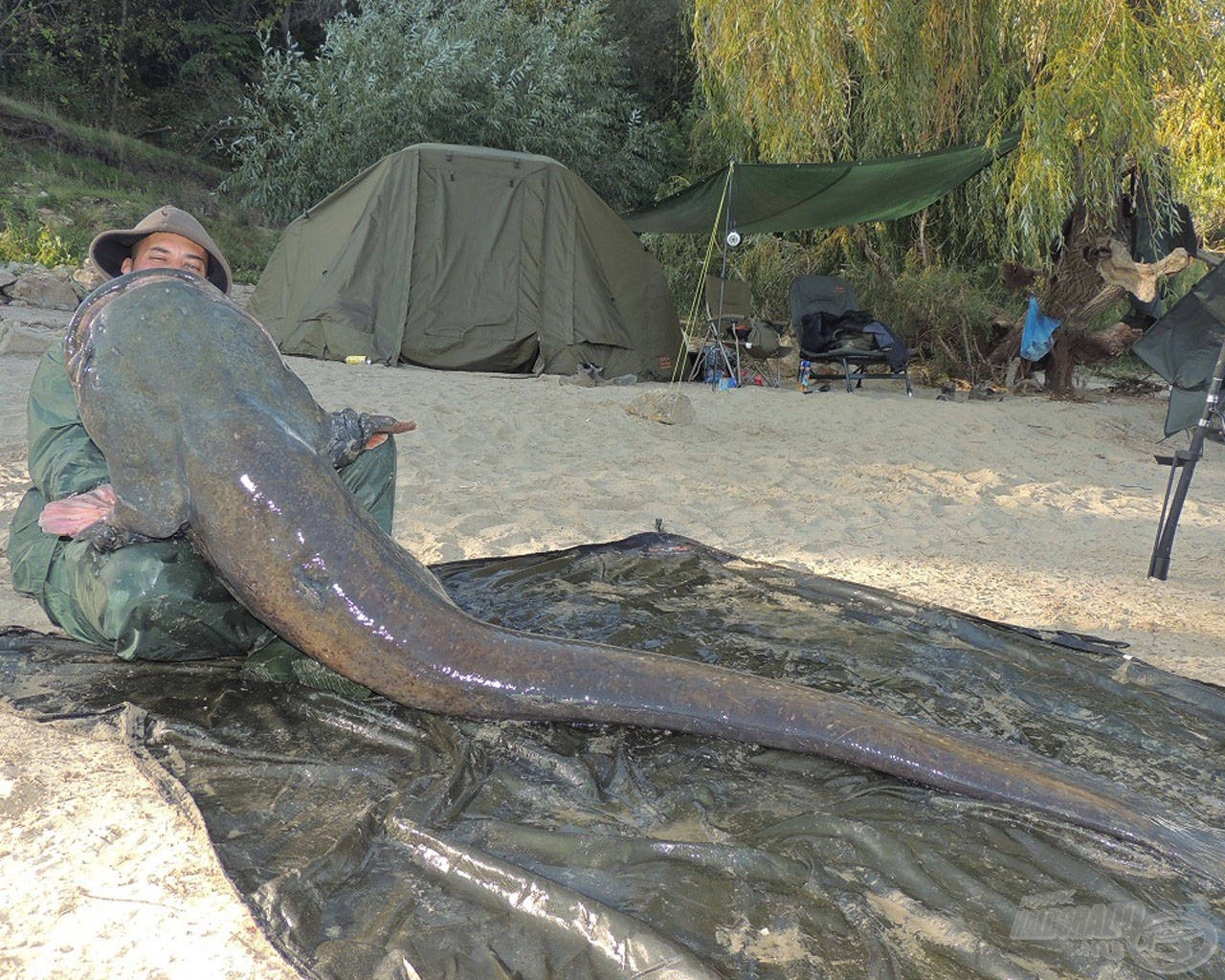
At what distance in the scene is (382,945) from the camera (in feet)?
5.31

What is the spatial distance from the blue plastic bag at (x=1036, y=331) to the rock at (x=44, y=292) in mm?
9486

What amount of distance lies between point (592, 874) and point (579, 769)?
375 millimetres

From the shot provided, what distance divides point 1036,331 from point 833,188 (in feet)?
9.25

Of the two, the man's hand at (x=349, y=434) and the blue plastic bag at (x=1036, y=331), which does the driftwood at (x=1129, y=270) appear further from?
the man's hand at (x=349, y=434)

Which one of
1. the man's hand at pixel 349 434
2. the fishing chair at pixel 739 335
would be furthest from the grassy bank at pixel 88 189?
the man's hand at pixel 349 434

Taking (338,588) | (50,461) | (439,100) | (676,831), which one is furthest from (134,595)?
(439,100)

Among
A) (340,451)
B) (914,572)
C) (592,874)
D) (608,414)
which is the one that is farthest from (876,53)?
(592,874)

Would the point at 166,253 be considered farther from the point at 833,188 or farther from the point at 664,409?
the point at 833,188

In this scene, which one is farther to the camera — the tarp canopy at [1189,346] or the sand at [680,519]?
the tarp canopy at [1189,346]

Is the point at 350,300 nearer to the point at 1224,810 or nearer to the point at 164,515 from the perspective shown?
the point at 164,515

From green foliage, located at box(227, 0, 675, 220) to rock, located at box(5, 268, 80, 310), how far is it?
16.3 ft

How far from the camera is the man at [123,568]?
8.01 ft

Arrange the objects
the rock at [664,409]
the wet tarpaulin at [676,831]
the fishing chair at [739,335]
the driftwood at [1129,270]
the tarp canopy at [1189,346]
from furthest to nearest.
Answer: the fishing chair at [739,335] < the driftwood at [1129,270] < the rock at [664,409] < the tarp canopy at [1189,346] < the wet tarpaulin at [676,831]

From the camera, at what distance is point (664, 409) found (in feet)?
24.0
